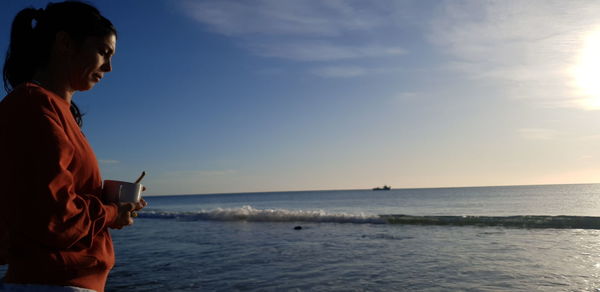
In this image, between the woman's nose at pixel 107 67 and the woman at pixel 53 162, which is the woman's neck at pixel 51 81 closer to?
the woman at pixel 53 162

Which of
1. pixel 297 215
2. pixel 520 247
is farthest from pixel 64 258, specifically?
pixel 297 215

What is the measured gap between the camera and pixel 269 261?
991 centimetres

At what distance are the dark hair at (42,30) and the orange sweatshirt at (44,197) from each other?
267mm

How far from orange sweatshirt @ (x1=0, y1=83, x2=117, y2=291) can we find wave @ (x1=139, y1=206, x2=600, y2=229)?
18464mm

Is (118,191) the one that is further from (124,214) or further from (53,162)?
(53,162)

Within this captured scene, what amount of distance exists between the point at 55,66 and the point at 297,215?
70.9ft

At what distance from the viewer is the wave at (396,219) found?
1682 cm

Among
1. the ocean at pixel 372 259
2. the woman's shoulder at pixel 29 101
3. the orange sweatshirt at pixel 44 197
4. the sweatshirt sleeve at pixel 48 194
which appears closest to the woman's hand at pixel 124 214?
the orange sweatshirt at pixel 44 197

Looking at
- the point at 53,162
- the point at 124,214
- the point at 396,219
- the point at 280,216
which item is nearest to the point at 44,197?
the point at 53,162

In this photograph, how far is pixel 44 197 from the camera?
1.27 metres

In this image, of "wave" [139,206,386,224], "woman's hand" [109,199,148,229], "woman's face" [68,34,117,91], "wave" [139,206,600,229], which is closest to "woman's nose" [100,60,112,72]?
"woman's face" [68,34,117,91]

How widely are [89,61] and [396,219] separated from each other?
65.3 feet

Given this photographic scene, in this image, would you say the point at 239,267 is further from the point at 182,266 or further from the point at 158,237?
the point at 158,237

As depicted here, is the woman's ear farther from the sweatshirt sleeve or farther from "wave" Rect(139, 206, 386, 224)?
"wave" Rect(139, 206, 386, 224)
